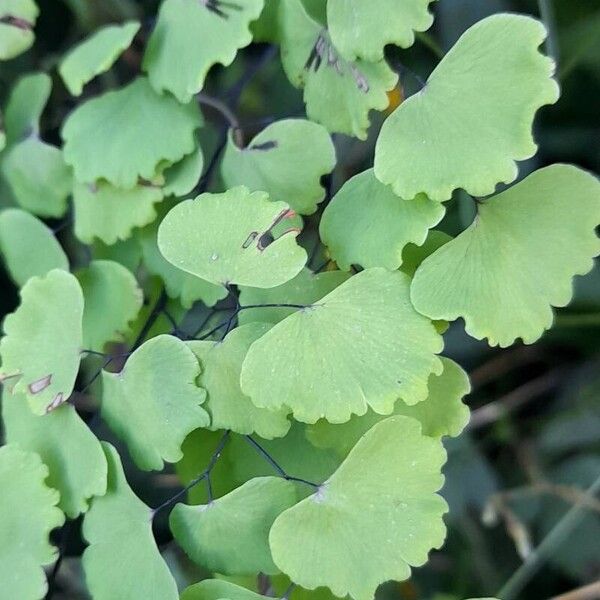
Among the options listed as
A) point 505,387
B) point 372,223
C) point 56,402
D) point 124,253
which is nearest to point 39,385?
point 56,402

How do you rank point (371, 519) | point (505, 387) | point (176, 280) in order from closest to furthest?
point (371, 519)
point (176, 280)
point (505, 387)

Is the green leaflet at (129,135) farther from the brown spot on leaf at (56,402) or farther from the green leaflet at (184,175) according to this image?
the brown spot on leaf at (56,402)

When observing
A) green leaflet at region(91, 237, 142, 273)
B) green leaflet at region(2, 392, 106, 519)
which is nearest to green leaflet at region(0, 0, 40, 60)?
green leaflet at region(91, 237, 142, 273)

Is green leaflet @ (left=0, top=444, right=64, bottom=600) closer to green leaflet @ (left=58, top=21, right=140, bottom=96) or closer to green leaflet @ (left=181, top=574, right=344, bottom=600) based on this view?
green leaflet @ (left=181, top=574, right=344, bottom=600)

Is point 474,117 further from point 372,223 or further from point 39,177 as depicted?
point 39,177

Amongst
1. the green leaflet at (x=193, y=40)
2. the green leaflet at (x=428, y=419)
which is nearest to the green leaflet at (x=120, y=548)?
the green leaflet at (x=428, y=419)

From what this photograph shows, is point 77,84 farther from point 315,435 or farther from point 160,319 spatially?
point 315,435
